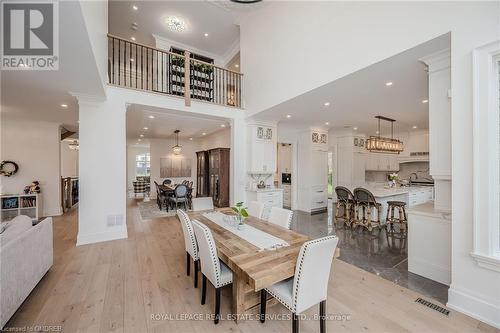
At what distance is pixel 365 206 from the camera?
15.0 ft

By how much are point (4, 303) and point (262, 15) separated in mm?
6238

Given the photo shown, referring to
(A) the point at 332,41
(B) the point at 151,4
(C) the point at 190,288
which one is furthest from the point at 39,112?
(A) the point at 332,41

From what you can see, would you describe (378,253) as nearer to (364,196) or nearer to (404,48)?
(364,196)

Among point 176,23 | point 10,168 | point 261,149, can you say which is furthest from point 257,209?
point 10,168

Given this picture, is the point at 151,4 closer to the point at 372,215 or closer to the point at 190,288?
the point at 190,288

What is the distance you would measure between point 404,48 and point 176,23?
5.96m

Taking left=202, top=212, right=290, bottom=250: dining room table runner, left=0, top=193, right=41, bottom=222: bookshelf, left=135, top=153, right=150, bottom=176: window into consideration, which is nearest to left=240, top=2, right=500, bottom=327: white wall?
left=202, top=212, right=290, bottom=250: dining room table runner

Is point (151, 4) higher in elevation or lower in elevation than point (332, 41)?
higher

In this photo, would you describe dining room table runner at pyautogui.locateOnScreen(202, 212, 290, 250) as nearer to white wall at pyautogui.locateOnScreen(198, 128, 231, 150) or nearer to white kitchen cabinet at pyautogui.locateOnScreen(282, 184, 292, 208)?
white kitchen cabinet at pyautogui.locateOnScreen(282, 184, 292, 208)

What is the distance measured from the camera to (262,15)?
16.2ft

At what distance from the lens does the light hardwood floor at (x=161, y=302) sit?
1796 millimetres

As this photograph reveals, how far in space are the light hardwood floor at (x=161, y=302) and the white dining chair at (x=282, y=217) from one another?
89 centimetres

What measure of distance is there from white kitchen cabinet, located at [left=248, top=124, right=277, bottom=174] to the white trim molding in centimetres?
413

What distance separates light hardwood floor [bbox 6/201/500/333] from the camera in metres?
1.80
